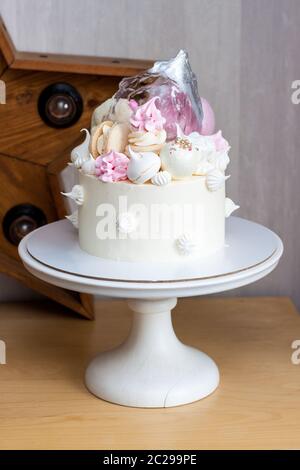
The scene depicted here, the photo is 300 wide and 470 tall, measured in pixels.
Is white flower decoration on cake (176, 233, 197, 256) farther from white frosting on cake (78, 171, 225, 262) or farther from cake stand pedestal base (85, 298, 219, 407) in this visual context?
cake stand pedestal base (85, 298, 219, 407)

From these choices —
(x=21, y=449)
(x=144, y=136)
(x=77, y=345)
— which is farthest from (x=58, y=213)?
(x=21, y=449)

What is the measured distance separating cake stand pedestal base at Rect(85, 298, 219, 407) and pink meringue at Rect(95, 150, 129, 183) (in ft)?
0.61

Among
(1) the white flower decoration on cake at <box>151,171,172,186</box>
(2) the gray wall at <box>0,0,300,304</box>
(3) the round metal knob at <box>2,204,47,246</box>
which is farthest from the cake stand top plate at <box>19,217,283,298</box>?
(2) the gray wall at <box>0,0,300,304</box>

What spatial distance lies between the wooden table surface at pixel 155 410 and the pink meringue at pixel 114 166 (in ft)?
1.04

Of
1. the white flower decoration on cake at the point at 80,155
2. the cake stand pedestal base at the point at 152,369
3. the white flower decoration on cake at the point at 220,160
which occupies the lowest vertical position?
the cake stand pedestal base at the point at 152,369

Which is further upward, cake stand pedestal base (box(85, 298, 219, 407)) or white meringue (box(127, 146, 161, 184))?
white meringue (box(127, 146, 161, 184))

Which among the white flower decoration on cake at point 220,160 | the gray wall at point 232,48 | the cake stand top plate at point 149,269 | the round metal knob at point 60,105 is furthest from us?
the gray wall at point 232,48

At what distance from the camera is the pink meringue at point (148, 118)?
3.55 feet

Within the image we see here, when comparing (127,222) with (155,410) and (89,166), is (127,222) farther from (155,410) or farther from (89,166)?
(155,410)

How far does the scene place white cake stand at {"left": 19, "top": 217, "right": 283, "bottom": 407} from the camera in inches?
40.1

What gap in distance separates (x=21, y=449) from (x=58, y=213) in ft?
1.50

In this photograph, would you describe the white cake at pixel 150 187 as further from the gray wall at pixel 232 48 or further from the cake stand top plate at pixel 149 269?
the gray wall at pixel 232 48

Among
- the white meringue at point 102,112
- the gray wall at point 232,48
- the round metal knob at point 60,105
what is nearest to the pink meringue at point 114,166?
the white meringue at point 102,112
